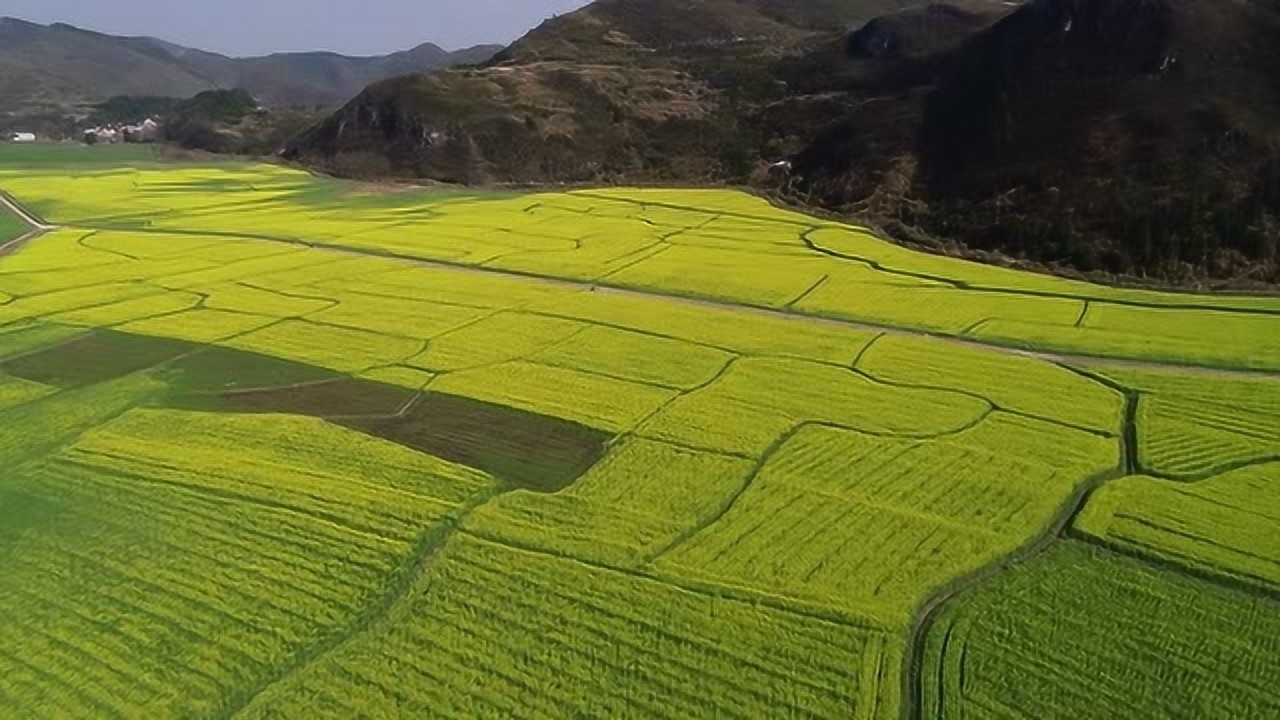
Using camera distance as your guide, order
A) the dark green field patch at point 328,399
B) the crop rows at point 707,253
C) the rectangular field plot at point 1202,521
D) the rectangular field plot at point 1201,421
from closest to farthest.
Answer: the rectangular field plot at point 1202,521 < the rectangular field plot at point 1201,421 < the dark green field patch at point 328,399 < the crop rows at point 707,253

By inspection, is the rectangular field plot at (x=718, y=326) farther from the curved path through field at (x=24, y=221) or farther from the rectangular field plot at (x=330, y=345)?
the curved path through field at (x=24, y=221)

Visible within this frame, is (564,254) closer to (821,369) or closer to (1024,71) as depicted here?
(821,369)

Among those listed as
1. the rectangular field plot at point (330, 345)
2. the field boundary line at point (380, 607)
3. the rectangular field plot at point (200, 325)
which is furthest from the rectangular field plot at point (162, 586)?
the rectangular field plot at point (200, 325)

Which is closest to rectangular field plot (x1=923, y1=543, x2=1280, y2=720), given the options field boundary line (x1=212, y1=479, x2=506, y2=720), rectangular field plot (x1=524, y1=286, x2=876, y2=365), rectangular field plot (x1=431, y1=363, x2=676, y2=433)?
field boundary line (x1=212, y1=479, x2=506, y2=720)

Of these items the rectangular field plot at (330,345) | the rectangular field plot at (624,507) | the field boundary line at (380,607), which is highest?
the rectangular field plot at (330,345)

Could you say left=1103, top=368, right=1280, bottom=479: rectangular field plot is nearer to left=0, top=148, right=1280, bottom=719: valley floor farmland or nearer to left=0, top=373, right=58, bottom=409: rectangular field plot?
left=0, top=148, right=1280, bottom=719: valley floor farmland

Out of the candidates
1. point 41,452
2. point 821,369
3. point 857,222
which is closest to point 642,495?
point 821,369
